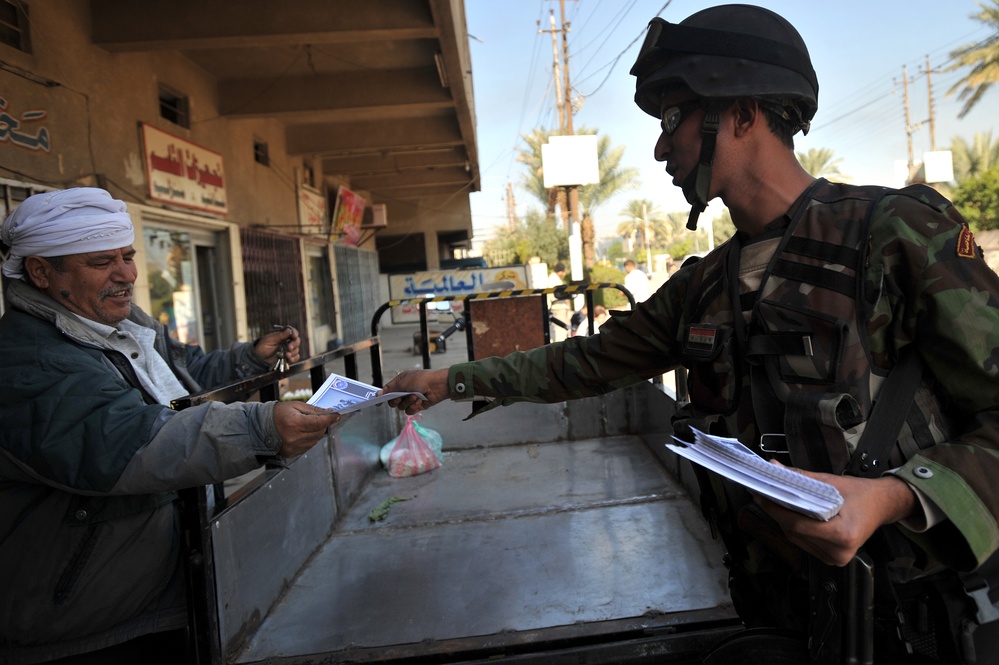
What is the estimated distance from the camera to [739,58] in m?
1.36

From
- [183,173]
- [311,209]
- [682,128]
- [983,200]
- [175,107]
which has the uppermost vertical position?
[175,107]

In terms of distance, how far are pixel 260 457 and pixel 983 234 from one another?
27.2 metres

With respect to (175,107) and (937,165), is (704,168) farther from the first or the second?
(937,165)

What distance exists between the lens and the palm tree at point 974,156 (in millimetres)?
30922

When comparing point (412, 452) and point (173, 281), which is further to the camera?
point (173, 281)

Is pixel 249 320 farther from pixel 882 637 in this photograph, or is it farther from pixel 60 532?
pixel 882 637

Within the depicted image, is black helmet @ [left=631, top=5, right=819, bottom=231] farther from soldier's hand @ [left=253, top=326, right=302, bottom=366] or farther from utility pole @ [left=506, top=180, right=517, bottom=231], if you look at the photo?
utility pole @ [left=506, top=180, right=517, bottom=231]

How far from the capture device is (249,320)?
9.33 meters

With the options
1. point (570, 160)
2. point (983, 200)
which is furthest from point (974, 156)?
point (570, 160)

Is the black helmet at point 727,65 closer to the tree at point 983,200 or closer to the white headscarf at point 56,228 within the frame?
the white headscarf at point 56,228

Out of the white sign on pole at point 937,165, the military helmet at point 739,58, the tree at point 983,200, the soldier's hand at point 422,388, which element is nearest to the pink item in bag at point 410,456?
the soldier's hand at point 422,388

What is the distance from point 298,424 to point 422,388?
2.00ft

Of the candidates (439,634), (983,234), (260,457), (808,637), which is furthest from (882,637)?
(983,234)

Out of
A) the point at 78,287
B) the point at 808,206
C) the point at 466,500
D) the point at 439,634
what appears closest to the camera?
the point at 808,206
